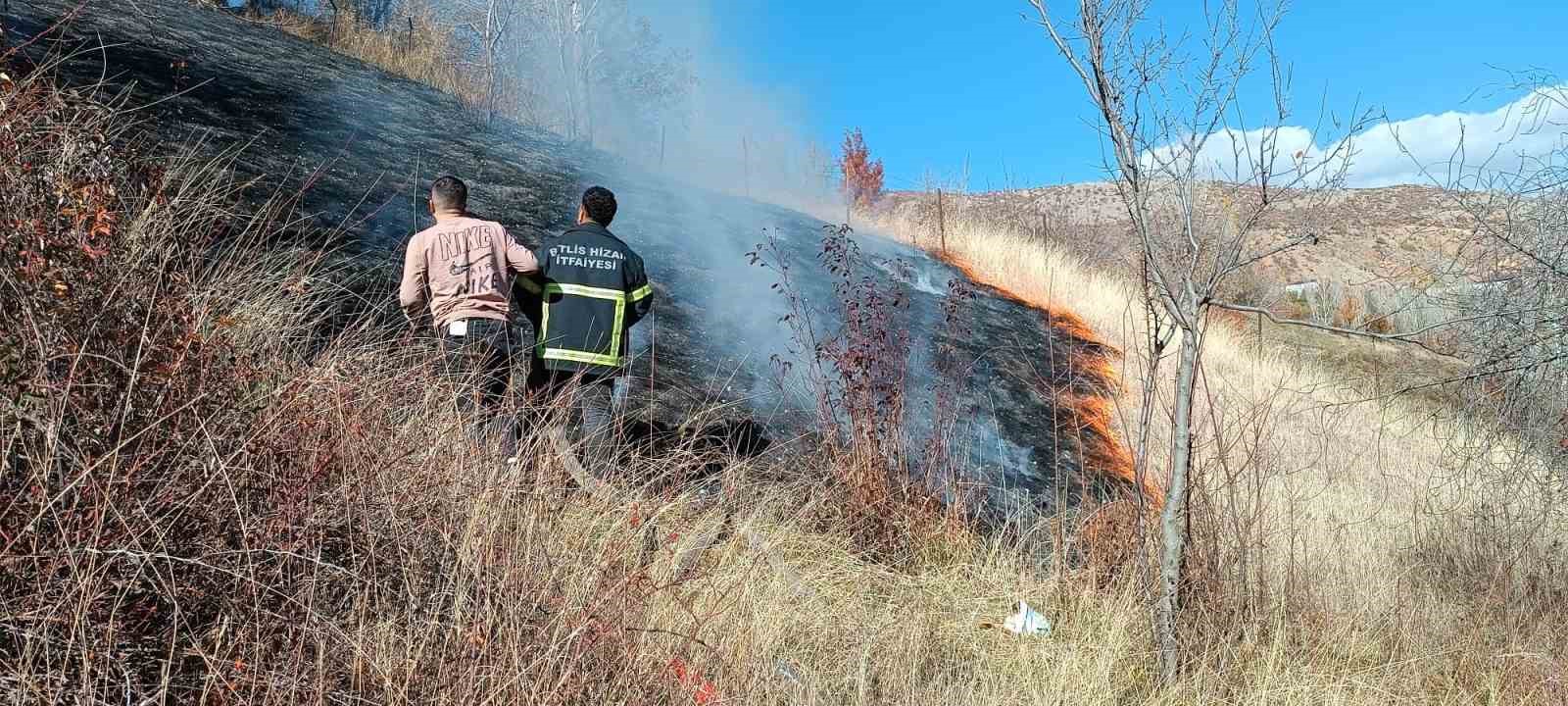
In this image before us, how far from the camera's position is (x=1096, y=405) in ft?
29.4

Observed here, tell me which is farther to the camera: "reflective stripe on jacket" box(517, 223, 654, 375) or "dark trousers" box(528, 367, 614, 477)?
"reflective stripe on jacket" box(517, 223, 654, 375)

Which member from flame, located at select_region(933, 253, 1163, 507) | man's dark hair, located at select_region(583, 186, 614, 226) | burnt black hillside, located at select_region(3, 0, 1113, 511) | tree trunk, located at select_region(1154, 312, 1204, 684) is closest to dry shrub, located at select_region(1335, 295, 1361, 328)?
flame, located at select_region(933, 253, 1163, 507)

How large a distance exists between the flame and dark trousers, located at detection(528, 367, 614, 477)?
2.66 metres

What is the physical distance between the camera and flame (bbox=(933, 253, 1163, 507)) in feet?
24.7

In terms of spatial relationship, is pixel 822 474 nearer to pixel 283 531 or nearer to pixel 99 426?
pixel 283 531

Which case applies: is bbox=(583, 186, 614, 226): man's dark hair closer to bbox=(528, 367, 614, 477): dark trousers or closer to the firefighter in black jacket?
the firefighter in black jacket

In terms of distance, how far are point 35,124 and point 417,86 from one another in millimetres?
10405

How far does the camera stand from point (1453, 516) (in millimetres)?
5820

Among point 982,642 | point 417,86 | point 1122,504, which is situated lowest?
point 982,642

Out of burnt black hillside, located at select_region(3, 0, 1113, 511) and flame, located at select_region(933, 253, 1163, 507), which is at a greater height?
burnt black hillside, located at select_region(3, 0, 1113, 511)

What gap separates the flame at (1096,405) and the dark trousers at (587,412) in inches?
105

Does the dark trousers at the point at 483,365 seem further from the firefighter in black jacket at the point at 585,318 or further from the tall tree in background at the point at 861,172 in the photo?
the tall tree in background at the point at 861,172

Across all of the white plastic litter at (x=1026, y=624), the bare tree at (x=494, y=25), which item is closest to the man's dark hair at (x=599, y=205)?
the white plastic litter at (x=1026, y=624)

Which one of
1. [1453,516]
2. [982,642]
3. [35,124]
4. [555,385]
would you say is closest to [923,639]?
[982,642]
